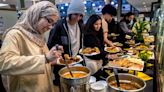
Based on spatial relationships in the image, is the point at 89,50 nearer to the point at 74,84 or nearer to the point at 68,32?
the point at 68,32

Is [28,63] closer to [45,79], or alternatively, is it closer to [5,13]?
[45,79]

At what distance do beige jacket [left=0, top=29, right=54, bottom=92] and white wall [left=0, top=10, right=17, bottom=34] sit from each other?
1435mm

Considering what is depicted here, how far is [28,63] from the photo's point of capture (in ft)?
3.52

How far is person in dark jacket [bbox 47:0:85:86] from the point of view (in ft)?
6.82

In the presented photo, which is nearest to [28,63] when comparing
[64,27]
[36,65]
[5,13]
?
[36,65]

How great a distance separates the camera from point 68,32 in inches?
84.0

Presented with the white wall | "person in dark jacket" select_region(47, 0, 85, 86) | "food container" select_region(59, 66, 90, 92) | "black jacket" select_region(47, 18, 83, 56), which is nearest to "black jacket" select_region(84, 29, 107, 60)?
"person in dark jacket" select_region(47, 0, 85, 86)

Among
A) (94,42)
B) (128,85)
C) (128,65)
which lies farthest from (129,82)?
(94,42)

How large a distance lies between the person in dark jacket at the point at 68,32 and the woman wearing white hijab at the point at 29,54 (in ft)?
2.72

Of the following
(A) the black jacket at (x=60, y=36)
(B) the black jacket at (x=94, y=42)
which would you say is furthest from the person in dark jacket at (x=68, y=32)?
(B) the black jacket at (x=94, y=42)

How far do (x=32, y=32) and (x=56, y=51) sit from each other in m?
0.26

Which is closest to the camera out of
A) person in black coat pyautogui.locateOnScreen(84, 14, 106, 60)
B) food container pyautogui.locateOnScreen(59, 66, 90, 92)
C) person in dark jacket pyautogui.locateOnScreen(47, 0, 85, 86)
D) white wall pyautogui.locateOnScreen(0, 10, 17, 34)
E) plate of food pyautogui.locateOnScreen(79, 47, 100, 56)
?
food container pyautogui.locateOnScreen(59, 66, 90, 92)

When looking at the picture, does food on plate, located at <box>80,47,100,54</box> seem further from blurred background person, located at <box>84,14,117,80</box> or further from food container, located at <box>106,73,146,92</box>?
food container, located at <box>106,73,146,92</box>

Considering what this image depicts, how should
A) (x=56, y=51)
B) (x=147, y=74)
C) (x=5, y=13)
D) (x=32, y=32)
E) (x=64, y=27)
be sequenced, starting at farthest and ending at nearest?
(x=5, y=13)
(x=64, y=27)
(x=147, y=74)
(x=32, y=32)
(x=56, y=51)
